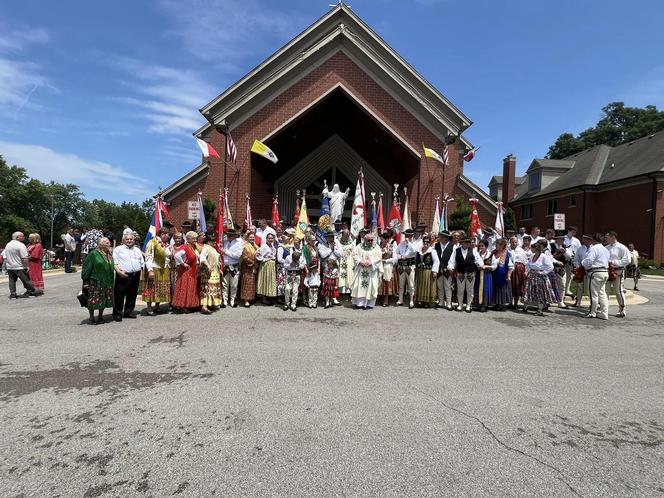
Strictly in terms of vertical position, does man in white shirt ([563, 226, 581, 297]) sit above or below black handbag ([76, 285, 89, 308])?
above

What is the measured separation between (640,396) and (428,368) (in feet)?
7.64

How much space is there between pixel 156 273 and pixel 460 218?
10.9 m

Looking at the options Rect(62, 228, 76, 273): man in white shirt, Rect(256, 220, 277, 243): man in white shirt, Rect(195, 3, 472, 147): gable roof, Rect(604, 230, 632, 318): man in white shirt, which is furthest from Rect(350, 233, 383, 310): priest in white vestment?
Rect(62, 228, 76, 273): man in white shirt

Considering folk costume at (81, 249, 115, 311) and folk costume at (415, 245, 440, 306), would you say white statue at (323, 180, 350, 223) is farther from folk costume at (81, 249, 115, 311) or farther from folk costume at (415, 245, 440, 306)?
folk costume at (81, 249, 115, 311)

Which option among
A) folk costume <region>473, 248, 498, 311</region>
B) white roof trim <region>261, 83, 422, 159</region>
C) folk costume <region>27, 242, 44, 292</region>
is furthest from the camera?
white roof trim <region>261, 83, 422, 159</region>

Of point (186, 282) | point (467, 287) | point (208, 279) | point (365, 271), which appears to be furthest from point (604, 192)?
point (186, 282)

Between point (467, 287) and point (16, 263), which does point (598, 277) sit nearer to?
point (467, 287)

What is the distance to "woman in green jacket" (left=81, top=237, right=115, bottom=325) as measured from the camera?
7.16 m

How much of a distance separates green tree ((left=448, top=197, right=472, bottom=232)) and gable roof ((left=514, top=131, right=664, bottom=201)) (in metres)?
20.2

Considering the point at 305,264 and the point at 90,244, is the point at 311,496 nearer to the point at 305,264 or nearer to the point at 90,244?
the point at 305,264

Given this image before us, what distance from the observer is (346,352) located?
5.79 meters

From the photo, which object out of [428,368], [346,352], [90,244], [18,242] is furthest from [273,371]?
[90,244]

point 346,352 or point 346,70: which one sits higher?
point 346,70

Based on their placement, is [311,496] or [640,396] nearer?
[311,496]
